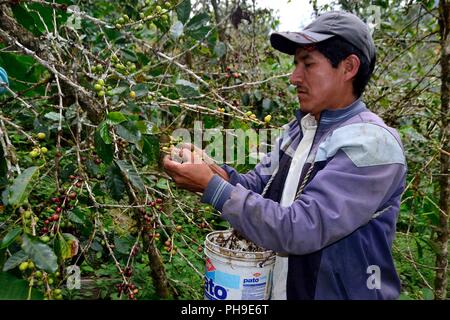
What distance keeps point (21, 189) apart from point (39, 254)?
0.17 metres

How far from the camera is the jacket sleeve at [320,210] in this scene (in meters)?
1.32

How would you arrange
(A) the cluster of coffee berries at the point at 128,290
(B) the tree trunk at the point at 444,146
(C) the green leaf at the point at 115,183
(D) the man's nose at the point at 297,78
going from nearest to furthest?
(A) the cluster of coffee berries at the point at 128,290
(D) the man's nose at the point at 297,78
(C) the green leaf at the point at 115,183
(B) the tree trunk at the point at 444,146

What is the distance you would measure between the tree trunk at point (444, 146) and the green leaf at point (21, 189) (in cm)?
234

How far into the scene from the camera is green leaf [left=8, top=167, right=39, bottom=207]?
3.42ft

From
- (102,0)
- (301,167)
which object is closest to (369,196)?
(301,167)

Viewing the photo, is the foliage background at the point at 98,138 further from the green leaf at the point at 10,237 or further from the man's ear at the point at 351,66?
the man's ear at the point at 351,66

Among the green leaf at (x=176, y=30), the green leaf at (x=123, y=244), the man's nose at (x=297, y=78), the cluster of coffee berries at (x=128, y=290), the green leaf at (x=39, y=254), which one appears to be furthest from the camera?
the green leaf at (x=176, y=30)

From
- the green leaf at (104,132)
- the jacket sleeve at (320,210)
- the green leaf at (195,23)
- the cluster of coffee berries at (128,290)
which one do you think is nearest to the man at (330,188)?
the jacket sleeve at (320,210)

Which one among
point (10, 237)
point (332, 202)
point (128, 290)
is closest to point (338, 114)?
point (332, 202)

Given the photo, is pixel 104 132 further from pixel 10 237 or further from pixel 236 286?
pixel 236 286

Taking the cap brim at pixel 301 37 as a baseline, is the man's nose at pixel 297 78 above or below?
below

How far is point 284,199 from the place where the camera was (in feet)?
5.25

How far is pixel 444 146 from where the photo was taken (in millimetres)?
2771
